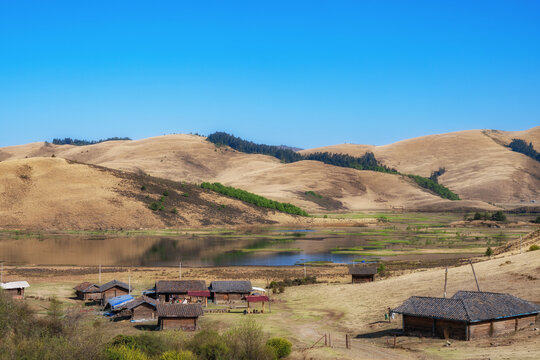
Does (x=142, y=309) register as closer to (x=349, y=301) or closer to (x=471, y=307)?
(x=349, y=301)

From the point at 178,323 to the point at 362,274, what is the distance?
24.1m

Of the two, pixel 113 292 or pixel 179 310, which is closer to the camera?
pixel 179 310

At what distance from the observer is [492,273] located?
181ft

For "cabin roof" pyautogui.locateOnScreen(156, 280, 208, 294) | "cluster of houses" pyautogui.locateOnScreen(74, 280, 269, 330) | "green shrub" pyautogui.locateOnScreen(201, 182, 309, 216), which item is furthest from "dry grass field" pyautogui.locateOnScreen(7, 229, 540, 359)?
"green shrub" pyautogui.locateOnScreen(201, 182, 309, 216)

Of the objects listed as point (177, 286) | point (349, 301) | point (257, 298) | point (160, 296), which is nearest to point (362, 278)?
point (349, 301)

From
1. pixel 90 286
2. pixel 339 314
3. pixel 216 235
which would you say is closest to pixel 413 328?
pixel 339 314

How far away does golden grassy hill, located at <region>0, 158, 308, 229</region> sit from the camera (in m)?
131

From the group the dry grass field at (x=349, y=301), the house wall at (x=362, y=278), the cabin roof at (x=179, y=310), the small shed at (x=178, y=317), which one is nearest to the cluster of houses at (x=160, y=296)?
the dry grass field at (x=349, y=301)

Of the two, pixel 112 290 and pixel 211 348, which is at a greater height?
pixel 211 348

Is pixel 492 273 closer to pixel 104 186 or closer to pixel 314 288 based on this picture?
pixel 314 288

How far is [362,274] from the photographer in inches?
2479

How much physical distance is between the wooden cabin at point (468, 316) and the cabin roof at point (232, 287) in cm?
1782

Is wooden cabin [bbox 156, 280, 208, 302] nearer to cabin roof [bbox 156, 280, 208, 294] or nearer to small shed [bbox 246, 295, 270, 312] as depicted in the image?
cabin roof [bbox 156, 280, 208, 294]

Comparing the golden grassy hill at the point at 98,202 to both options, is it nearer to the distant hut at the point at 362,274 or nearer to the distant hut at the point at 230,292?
the distant hut at the point at 362,274
